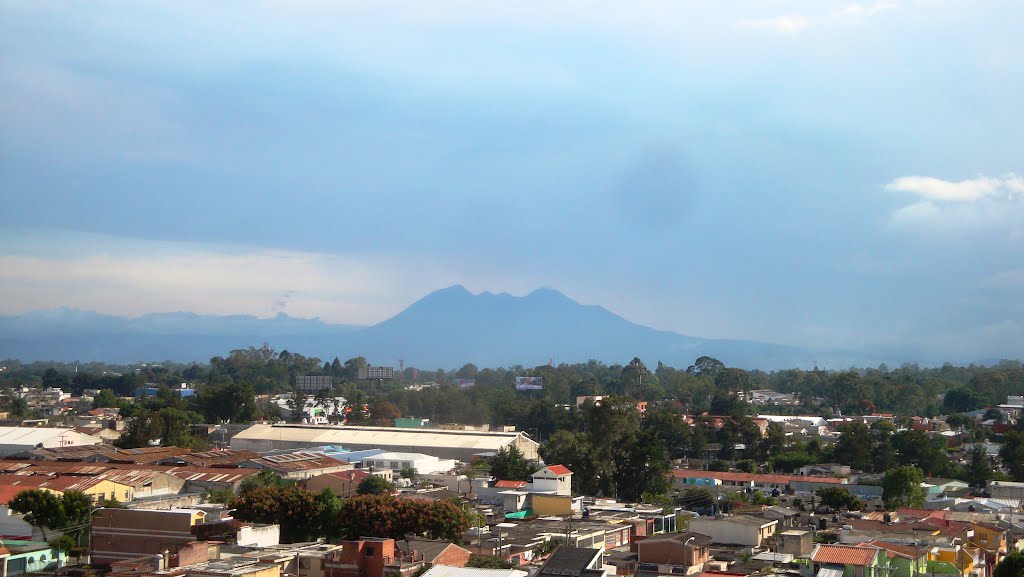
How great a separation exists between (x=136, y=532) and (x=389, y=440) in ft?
102

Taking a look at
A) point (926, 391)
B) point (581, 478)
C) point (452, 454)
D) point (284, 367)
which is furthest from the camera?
point (284, 367)

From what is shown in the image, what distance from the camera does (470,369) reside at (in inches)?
5433

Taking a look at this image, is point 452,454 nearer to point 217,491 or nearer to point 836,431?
point 217,491

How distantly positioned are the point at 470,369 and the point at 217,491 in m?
106

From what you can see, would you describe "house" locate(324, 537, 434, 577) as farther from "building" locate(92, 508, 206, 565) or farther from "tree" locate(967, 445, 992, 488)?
"tree" locate(967, 445, 992, 488)

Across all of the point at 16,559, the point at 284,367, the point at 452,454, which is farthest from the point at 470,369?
the point at 16,559

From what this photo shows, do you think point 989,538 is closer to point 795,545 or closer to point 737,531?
point 795,545

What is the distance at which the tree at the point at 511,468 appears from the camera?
3903cm

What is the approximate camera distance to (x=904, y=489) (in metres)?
37.2

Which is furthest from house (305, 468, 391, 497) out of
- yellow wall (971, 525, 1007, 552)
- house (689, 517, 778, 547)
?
yellow wall (971, 525, 1007, 552)

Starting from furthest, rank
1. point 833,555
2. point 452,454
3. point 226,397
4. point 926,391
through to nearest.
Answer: point 926,391, point 226,397, point 452,454, point 833,555

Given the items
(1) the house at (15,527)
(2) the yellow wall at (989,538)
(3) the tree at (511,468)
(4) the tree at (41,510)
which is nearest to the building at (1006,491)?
(2) the yellow wall at (989,538)

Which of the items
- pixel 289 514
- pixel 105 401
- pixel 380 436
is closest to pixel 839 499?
pixel 289 514

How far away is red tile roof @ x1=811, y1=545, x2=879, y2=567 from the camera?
20.4 meters
